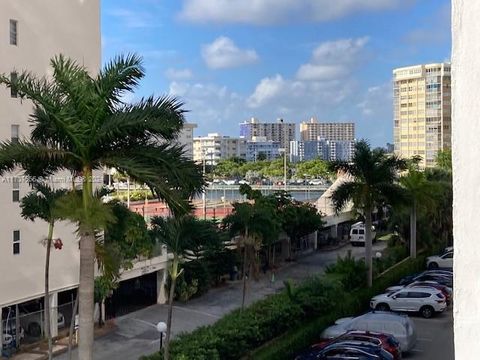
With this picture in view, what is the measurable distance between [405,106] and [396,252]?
256ft

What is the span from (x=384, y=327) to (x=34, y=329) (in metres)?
11.8

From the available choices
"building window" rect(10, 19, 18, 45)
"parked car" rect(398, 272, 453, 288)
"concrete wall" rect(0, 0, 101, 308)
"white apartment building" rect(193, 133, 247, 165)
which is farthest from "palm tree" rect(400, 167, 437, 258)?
"white apartment building" rect(193, 133, 247, 165)

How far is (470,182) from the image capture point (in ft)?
5.14

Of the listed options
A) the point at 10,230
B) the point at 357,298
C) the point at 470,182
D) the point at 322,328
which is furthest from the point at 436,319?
the point at 470,182

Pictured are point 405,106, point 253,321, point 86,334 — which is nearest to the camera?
point 86,334

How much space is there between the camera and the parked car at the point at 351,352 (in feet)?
56.3

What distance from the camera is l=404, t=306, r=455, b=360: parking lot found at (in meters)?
20.5

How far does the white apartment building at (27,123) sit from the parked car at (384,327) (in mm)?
9233

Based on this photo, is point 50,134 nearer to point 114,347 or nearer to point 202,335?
point 202,335

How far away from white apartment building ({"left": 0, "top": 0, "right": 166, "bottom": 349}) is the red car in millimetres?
8745

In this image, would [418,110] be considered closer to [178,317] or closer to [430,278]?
[430,278]

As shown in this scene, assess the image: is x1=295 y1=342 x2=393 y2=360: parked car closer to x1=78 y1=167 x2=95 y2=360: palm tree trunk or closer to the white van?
x1=78 y1=167 x2=95 y2=360: palm tree trunk

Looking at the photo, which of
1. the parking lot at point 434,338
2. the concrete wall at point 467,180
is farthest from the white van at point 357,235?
the concrete wall at point 467,180

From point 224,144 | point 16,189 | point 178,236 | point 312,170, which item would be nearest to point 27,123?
point 16,189
